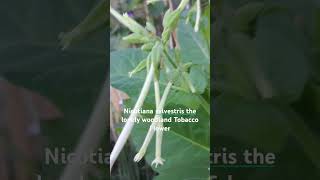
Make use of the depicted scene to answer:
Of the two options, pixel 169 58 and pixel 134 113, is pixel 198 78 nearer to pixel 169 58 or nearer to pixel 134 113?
pixel 169 58

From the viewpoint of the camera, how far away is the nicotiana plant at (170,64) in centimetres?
150

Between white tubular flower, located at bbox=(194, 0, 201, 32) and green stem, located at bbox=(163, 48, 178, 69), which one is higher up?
white tubular flower, located at bbox=(194, 0, 201, 32)

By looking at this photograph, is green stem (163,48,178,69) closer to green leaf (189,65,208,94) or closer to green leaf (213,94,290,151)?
green leaf (189,65,208,94)

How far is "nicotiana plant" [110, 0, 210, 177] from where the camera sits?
59.2 inches

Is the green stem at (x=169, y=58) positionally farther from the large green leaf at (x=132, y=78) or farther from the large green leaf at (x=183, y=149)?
the large green leaf at (x=183, y=149)

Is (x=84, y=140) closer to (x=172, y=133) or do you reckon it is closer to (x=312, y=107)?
(x=172, y=133)

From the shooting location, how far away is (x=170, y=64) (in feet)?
4.99

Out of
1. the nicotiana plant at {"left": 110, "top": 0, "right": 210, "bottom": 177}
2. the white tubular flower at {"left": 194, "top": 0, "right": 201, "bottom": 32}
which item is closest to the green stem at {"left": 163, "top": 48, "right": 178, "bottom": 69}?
the nicotiana plant at {"left": 110, "top": 0, "right": 210, "bottom": 177}

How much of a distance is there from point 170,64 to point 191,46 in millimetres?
81

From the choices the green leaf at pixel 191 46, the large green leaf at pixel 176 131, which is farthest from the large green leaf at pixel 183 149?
the green leaf at pixel 191 46

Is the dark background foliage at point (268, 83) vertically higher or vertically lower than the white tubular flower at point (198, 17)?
lower

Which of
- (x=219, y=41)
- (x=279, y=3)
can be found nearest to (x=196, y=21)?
(x=219, y=41)

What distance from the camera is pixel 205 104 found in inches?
59.3

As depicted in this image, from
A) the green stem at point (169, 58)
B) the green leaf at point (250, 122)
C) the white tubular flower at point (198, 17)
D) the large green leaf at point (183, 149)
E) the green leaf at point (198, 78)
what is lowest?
the large green leaf at point (183, 149)
